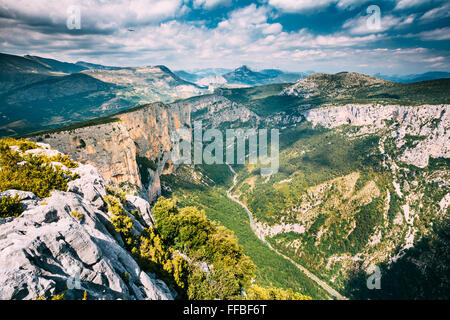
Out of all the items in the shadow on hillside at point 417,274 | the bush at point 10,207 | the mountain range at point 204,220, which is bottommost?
the shadow on hillside at point 417,274

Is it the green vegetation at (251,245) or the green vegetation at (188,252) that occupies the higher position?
the green vegetation at (188,252)

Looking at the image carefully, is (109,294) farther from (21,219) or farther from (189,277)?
(189,277)

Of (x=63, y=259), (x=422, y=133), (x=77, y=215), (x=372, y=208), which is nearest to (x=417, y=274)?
(x=372, y=208)

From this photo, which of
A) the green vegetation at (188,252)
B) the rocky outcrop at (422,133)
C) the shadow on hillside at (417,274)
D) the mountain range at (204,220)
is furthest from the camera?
the rocky outcrop at (422,133)

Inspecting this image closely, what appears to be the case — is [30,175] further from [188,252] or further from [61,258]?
[188,252]

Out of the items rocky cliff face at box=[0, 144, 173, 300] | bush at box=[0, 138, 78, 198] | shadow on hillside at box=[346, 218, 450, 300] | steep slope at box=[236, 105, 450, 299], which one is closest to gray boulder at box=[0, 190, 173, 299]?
rocky cliff face at box=[0, 144, 173, 300]

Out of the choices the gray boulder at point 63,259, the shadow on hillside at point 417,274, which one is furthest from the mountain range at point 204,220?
the shadow on hillside at point 417,274

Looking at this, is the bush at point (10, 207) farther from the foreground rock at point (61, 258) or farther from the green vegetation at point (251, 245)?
the green vegetation at point (251, 245)
